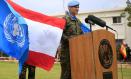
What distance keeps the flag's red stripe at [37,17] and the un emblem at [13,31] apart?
27 cm

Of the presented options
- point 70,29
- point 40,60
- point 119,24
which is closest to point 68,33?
point 70,29

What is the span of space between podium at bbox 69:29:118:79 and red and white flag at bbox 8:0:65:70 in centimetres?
79

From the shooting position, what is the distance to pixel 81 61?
7102mm

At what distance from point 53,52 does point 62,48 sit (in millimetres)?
172

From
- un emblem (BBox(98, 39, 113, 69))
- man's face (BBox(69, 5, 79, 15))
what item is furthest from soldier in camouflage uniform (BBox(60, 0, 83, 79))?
un emblem (BBox(98, 39, 113, 69))

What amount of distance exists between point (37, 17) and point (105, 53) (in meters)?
1.45

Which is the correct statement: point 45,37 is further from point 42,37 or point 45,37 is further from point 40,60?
point 40,60

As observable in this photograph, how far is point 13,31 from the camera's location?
7.62 meters

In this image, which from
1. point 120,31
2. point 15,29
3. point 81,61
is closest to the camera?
point 81,61

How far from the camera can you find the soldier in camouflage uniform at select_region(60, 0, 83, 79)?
25.3 feet

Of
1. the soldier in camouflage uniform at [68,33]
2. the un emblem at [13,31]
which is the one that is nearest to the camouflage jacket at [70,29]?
the soldier in camouflage uniform at [68,33]

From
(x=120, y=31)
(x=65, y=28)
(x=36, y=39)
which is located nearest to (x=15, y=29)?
(x=36, y=39)

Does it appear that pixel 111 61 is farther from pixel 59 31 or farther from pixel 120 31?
pixel 120 31

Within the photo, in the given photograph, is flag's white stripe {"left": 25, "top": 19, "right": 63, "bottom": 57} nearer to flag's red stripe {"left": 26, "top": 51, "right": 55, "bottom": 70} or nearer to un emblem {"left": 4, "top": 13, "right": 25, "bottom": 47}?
flag's red stripe {"left": 26, "top": 51, "right": 55, "bottom": 70}
